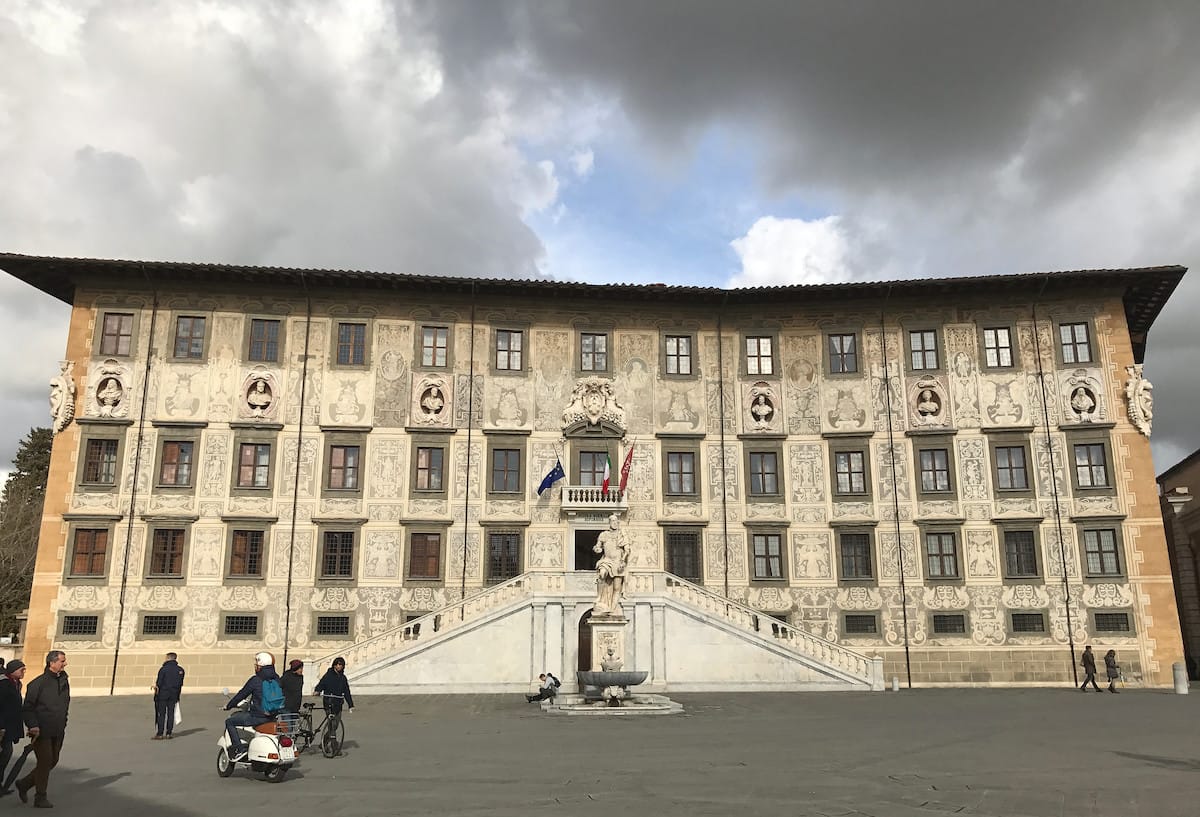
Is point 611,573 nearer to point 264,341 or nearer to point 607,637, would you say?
point 607,637

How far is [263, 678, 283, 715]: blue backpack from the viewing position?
12109mm

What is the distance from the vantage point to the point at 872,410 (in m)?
31.5

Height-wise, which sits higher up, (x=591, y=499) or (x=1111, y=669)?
(x=591, y=499)

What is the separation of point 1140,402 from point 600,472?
18928 mm

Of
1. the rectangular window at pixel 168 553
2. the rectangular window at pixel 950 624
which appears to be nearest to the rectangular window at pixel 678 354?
the rectangular window at pixel 950 624

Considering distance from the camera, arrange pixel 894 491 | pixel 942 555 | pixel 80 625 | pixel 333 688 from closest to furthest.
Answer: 1. pixel 333 688
2. pixel 80 625
3. pixel 942 555
4. pixel 894 491

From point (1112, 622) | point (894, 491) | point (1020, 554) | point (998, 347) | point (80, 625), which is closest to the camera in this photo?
point (80, 625)

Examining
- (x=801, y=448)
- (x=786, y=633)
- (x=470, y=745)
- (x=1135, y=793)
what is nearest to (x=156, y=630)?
(x=470, y=745)

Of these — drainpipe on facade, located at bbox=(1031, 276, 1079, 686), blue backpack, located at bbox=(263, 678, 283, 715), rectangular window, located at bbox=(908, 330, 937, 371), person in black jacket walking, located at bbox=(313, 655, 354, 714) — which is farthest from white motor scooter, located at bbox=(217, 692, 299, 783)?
drainpipe on facade, located at bbox=(1031, 276, 1079, 686)

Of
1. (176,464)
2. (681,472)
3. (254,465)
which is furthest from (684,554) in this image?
(176,464)

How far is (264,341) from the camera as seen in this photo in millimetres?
30922

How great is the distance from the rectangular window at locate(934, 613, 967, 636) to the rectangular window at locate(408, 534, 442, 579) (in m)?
17.0

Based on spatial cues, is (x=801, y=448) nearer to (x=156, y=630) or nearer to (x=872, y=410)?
(x=872, y=410)

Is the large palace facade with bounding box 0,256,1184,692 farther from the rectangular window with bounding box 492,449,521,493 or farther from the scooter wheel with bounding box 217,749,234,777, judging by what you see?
the scooter wheel with bounding box 217,749,234,777
